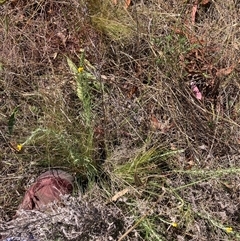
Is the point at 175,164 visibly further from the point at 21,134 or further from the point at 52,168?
the point at 21,134

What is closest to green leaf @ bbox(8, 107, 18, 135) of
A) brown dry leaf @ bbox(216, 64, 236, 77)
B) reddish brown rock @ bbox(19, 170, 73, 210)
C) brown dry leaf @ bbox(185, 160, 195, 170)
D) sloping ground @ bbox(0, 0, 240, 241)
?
sloping ground @ bbox(0, 0, 240, 241)

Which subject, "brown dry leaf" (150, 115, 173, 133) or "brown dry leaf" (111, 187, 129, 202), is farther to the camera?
"brown dry leaf" (150, 115, 173, 133)

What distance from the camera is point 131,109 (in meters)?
2.33

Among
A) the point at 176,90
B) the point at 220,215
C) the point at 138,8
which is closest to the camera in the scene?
the point at 220,215

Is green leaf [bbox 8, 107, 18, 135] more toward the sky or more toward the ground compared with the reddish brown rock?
more toward the sky

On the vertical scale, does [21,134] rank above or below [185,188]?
above

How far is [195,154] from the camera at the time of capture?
227cm

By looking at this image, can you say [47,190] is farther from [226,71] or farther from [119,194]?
[226,71]

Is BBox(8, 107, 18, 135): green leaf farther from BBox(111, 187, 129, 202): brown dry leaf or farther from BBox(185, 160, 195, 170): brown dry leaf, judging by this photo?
BBox(185, 160, 195, 170): brown dry leaf

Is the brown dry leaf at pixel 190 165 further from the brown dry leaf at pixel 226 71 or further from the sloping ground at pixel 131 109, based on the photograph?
the brown dry leaf at pixel 226 71

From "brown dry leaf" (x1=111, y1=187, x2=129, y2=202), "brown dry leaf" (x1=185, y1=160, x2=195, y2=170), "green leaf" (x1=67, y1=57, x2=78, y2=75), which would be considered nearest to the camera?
"brown dry leaf" (x1=111, y1=187, x2=129, y2=202)

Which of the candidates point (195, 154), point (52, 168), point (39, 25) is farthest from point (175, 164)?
point (39, 25)

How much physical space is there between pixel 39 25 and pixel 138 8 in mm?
471

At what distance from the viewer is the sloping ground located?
2.16 m
